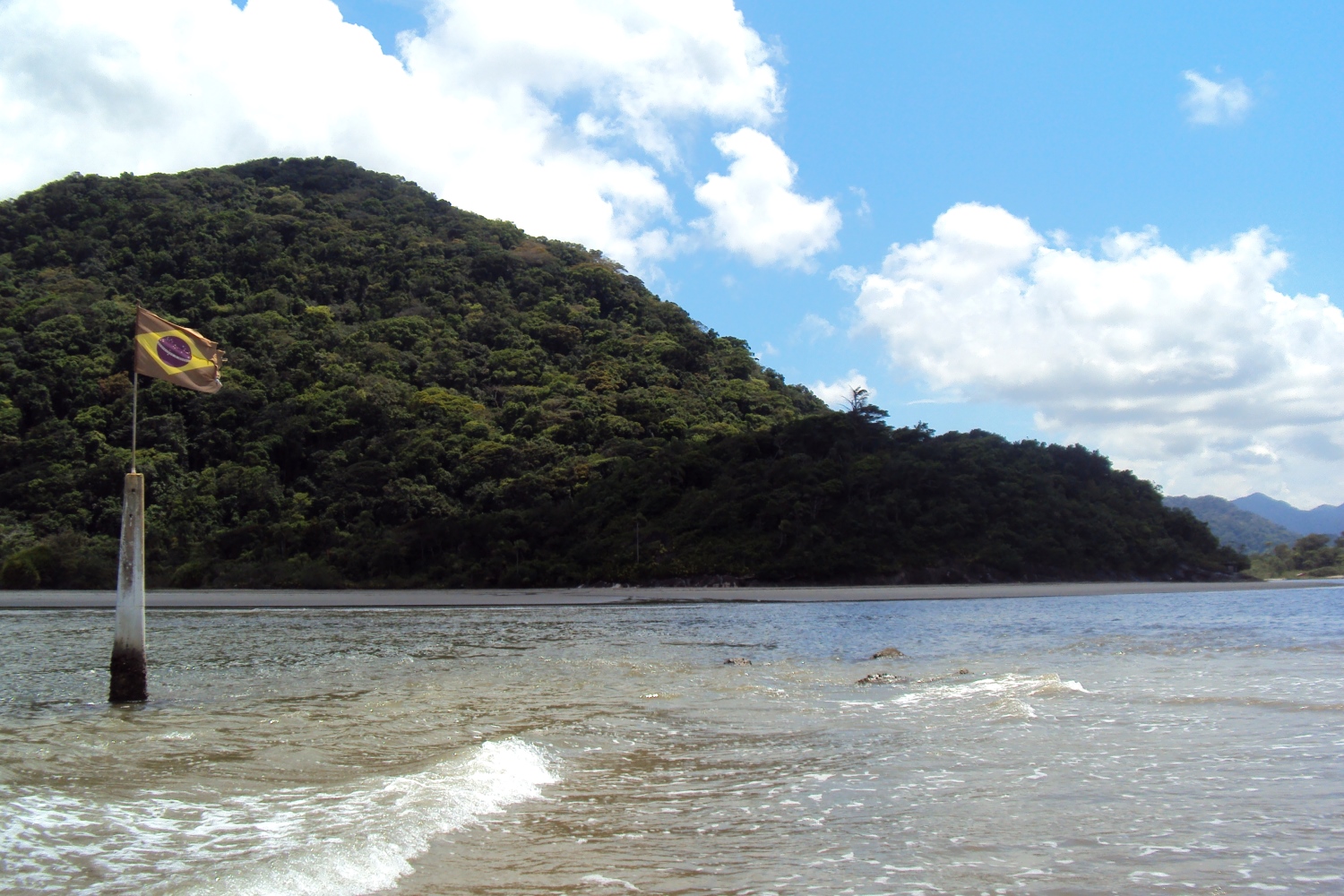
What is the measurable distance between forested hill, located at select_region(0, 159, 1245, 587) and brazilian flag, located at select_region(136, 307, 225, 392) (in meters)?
50.5

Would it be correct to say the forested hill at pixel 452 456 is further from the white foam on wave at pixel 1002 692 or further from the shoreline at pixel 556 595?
the white foam on wave at pixel 1002 692

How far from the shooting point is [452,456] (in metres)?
77.4

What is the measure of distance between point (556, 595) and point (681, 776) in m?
48.8

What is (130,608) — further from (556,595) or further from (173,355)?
(556,595)

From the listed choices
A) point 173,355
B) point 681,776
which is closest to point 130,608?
point 173,355

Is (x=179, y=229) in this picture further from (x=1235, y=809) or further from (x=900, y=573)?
(x=1235, y=809)

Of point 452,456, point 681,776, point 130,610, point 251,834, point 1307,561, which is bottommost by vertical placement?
point 1307,561

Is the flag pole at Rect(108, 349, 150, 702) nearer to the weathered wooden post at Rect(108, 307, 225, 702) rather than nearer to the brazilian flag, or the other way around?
the weathered wooden post at Rect(108, 307, 225, 702)

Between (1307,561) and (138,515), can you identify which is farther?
(1307,561)

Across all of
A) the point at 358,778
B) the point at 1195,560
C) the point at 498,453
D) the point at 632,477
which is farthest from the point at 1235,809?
the point at 1195,560

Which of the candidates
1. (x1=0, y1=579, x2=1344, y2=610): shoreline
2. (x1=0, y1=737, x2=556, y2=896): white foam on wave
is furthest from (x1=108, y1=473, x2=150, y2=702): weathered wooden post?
(x1=0, y1=579, x2=1344, y2=610): shoreline

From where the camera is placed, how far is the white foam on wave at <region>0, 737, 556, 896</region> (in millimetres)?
5922

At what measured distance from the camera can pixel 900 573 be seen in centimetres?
6494

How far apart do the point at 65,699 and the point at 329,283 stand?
336 feet
